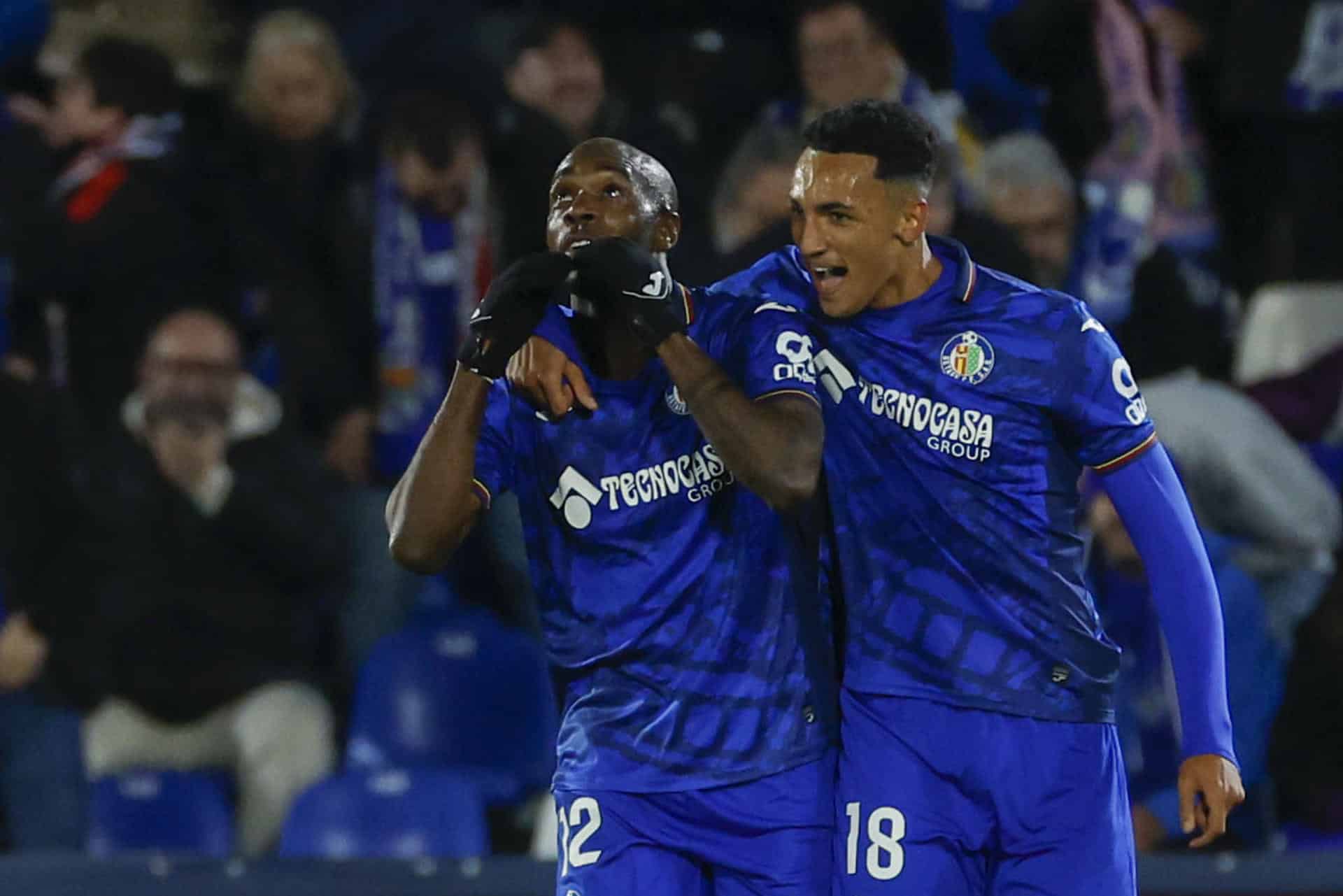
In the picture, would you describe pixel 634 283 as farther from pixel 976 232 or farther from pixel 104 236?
pixel 104 236

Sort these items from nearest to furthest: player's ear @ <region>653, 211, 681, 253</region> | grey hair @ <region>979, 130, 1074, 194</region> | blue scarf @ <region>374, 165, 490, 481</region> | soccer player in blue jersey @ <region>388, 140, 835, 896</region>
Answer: soccer player in blue jersey @ <region>388, 140, 835, 896</region> → player's ear @ <region>653, 211, 681, 253</region> → grey hair @ <region>979, 130, 1074, 194</region> → blue scarf @ <region>374, 165, 490, 481</region>

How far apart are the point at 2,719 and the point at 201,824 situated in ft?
2.28

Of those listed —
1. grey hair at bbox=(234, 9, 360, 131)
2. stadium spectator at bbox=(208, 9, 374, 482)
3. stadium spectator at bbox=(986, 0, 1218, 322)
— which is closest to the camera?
stadium spectator at bbox=(208, 9, 374, 482)

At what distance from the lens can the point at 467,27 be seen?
7.71 m

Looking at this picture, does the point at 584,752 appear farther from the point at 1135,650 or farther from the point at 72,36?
the point at 72,36

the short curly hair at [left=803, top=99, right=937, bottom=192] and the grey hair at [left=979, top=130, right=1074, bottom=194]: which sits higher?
the grey hair at [left=979, top=130, right=1074, bottom=194]

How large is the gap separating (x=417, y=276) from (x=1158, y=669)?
256cm

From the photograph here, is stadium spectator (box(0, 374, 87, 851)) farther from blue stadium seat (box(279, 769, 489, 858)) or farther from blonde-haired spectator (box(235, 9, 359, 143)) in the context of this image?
blonde-haired spectator (box(235, 9, 359, 143))

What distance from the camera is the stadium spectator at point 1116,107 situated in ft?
23.9

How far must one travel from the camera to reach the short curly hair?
3834 millimetres

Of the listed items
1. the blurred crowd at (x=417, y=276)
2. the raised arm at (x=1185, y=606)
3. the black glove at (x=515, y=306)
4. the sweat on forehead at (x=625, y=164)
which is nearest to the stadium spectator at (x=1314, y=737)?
the blurred crowd at (x=417, y=276)

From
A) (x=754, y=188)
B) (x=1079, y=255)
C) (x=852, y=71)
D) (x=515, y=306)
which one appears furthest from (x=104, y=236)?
(x=515, y=306)

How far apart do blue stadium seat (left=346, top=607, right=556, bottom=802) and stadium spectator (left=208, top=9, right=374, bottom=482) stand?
0.75 m

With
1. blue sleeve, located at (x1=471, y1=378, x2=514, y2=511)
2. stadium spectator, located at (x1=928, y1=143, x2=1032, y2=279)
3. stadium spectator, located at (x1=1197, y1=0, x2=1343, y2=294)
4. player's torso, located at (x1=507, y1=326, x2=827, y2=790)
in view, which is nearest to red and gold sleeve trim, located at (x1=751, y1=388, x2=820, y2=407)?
player's torso, located at (x1=507, y1=326, x2=827, y2=790)
